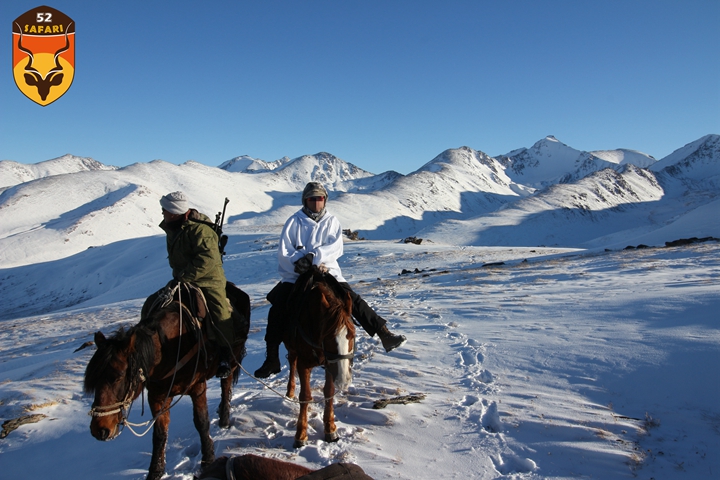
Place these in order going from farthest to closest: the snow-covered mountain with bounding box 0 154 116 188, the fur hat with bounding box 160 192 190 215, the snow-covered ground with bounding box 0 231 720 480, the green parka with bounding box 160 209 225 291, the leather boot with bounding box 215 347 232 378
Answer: the snow-covered mountain with bounding box 0 154 116 188
the leather boot with bounding box 215 347 232 378
the fur hat with bounding box 160 192 190 215
the green parka with bounding box 160 209 225 291
the snow-covered ground with bounding box 0 231 720 480

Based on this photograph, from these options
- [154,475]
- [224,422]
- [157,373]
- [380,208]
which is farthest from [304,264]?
[380,208]

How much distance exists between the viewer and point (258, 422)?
15.9ft

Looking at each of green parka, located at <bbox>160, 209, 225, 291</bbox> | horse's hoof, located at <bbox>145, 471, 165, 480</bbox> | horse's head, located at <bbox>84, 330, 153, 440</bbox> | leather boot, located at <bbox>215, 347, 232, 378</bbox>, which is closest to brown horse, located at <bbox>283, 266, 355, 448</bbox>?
leather boot, located at <bbox>215, 347, 232, 378</bbox>

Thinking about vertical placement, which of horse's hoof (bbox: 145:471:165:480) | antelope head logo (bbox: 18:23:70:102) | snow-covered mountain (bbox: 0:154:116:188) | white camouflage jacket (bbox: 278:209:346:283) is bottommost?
horse's hoof (bbox: 145:471:165:480)

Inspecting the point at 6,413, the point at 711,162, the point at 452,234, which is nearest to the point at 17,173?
the point at 452,234

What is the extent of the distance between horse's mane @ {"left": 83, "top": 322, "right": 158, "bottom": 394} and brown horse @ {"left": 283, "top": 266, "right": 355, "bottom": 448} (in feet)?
5.09

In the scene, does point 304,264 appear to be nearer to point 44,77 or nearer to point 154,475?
point 154,475

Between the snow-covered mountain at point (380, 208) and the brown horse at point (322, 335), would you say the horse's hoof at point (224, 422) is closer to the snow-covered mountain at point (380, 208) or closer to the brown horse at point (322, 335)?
the brown horse at point (322, 335)

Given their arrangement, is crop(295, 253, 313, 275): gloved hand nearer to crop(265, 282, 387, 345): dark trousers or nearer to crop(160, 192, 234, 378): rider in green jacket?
crop(265, 282, 387, 345): dark trousers

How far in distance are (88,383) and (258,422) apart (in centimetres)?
224

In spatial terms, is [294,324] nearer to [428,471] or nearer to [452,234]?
[428,471]

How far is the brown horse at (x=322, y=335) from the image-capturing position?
4270 mm

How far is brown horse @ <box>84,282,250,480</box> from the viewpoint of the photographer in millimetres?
3166

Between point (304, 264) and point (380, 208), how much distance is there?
288ft
